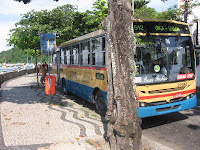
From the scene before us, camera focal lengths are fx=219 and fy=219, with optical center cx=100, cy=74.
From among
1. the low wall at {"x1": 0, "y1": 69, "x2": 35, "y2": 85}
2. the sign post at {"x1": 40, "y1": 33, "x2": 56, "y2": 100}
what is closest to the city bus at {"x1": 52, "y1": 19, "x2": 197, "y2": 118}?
the sign post at {"x1": 40, "y1": 33, "x2": 56, "y2": 100}

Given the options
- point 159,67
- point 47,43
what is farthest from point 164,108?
point 47,43

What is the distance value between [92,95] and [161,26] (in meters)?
3.58

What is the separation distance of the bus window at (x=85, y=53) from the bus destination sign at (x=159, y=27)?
2843mm

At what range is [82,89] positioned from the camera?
9539 millimetres

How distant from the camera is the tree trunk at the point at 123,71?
14.6 ft

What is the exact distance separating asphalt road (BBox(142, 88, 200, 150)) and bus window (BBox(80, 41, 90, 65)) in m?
3.28

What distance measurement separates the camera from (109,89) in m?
4.71

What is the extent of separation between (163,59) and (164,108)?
144 cm

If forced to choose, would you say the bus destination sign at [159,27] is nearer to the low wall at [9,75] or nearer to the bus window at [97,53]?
the bus window at [97,53]

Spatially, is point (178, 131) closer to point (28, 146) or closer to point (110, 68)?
point (110, 68)

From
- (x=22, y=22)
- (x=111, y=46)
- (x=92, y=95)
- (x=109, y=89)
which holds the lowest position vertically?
(x=92, y=95)

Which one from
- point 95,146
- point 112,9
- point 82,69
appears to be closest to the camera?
point 112,9

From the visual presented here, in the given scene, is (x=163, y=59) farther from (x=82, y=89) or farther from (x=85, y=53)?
(x=82, y=89)

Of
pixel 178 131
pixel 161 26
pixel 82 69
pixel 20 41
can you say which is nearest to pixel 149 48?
pixel 161 26
